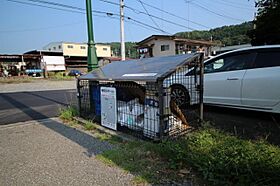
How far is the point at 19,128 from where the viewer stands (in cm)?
511

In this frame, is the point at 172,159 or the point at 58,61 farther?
the point at 58,61

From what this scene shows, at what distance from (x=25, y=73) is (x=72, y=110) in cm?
3225

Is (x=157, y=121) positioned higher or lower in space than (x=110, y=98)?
lower

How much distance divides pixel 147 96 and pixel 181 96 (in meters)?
1.87

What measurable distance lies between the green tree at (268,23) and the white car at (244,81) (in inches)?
460

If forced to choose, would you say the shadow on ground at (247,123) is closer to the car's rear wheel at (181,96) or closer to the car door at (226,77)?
the car door at (226,77)

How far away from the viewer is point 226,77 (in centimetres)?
510

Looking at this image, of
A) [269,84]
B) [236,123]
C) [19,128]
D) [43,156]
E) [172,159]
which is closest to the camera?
[172,159]

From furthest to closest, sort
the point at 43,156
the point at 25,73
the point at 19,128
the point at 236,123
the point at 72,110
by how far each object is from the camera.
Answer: the point at 25,73
the point at 72,110
the point at 19,128
the point at 236,123
the point at 43,156

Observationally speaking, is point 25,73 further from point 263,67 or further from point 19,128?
point 263,67

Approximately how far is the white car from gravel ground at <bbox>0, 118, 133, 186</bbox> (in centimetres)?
250

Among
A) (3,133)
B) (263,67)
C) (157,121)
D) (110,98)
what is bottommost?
(3,133)

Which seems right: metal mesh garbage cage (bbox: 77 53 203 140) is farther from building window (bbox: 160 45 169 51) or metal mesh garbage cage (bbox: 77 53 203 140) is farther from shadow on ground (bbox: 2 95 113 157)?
building window (bbox: 160 45 169 51)

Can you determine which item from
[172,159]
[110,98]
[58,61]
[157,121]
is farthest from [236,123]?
[58,61]
